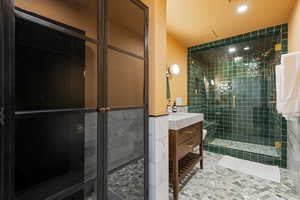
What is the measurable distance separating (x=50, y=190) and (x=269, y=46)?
3.64 m

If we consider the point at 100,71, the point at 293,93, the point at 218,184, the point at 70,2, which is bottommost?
the point at 218,184

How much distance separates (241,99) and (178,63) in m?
1.73

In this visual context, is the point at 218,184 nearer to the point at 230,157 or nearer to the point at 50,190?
the point at 230,157

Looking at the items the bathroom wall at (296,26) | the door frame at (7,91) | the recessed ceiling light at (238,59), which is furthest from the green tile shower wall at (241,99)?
the door frame at (7,91)

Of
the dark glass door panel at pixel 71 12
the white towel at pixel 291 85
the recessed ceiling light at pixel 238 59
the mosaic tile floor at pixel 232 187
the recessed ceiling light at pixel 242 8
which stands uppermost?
the recessed ceiling light at pixel 242 8

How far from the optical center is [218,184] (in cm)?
182

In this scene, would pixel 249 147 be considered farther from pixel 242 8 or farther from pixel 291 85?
pixel 242 8

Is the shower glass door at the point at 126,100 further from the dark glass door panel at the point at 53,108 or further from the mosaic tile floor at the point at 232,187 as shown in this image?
the mosaic tile floor at the point at 232,187

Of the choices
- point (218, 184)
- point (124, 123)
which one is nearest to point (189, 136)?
point (218, 184)

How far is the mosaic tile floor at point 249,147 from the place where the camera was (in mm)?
2488

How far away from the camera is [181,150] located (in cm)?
159

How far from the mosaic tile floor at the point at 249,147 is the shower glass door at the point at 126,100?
237cm

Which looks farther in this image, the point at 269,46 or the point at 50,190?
the point at 269,46

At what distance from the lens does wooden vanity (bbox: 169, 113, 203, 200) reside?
1.48 metres
